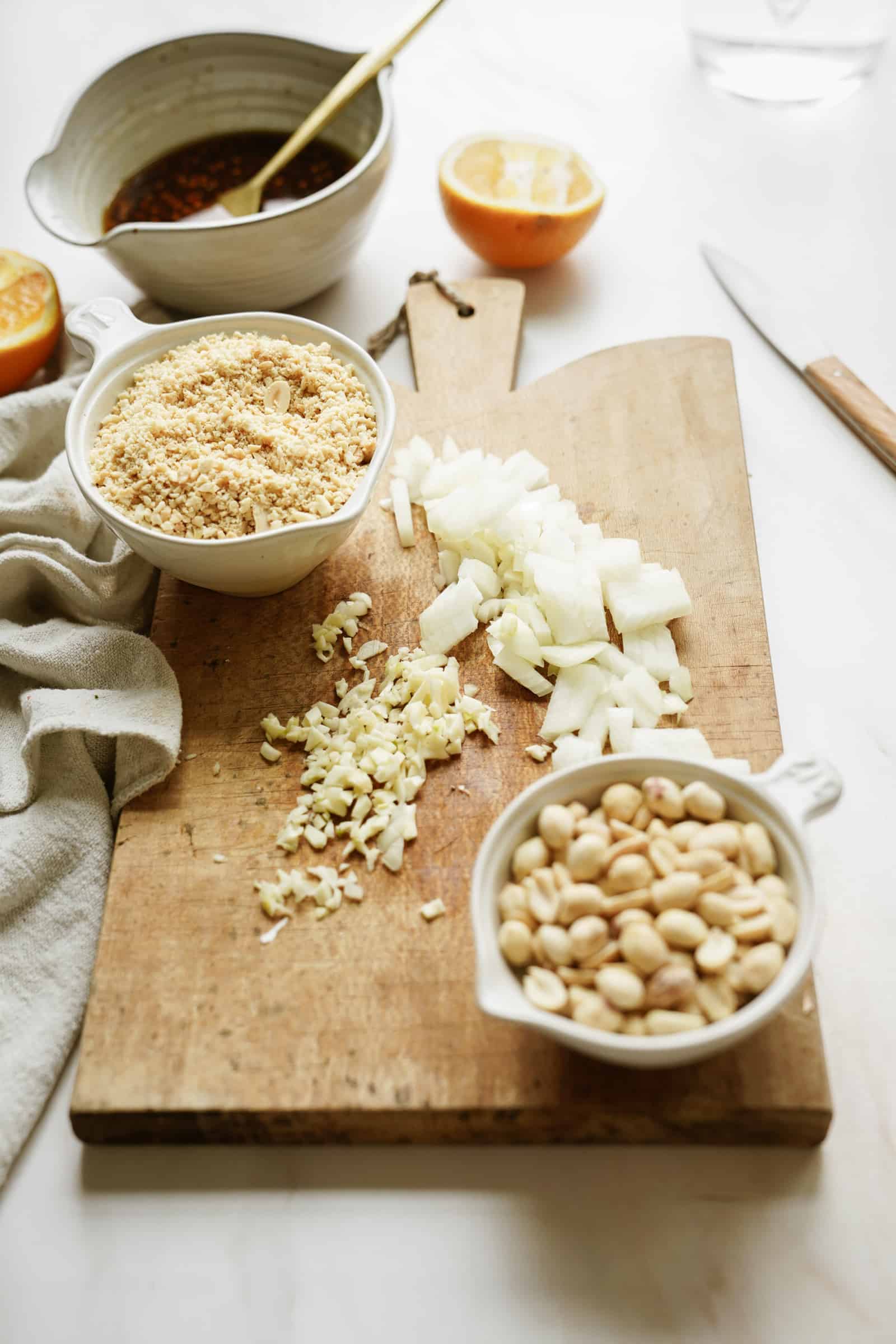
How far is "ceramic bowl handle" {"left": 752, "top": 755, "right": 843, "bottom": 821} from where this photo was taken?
1.18 metres

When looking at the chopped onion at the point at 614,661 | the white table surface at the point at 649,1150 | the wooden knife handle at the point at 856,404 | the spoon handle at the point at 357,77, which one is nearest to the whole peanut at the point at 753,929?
the white table surface at the point at 649,1150

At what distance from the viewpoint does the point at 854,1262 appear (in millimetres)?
1159

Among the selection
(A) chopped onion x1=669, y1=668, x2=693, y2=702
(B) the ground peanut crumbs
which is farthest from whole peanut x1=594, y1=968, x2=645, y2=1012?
(B) the ground peanut crumbs

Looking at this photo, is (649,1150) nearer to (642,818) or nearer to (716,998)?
(716,998)

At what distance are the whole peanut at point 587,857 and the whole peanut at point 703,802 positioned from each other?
4.3 inches

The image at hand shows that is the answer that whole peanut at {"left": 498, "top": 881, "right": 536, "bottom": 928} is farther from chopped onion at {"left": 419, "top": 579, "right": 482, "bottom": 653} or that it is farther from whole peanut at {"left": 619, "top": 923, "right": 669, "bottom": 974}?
chopped onion at {"left": 419, "top": 579, "right": 482, "bottom": 653}

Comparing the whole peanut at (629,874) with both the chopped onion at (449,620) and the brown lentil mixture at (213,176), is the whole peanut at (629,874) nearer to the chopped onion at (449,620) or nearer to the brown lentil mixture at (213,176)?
the chopped onion at (449,620)

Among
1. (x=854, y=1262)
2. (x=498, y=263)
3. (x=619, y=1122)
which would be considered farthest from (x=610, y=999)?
(x=498, y=263)

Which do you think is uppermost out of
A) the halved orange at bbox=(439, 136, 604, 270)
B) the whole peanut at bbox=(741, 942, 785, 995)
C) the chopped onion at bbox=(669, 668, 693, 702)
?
the halved orange at bbox=(439, 136, 604, 270)

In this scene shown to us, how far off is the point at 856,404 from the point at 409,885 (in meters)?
1.10

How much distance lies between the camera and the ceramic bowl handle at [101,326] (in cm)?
164

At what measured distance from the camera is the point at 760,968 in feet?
3.56

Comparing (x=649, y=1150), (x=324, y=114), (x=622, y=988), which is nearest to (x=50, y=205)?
(x=324, y=114)

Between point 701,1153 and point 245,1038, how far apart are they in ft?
1.68
